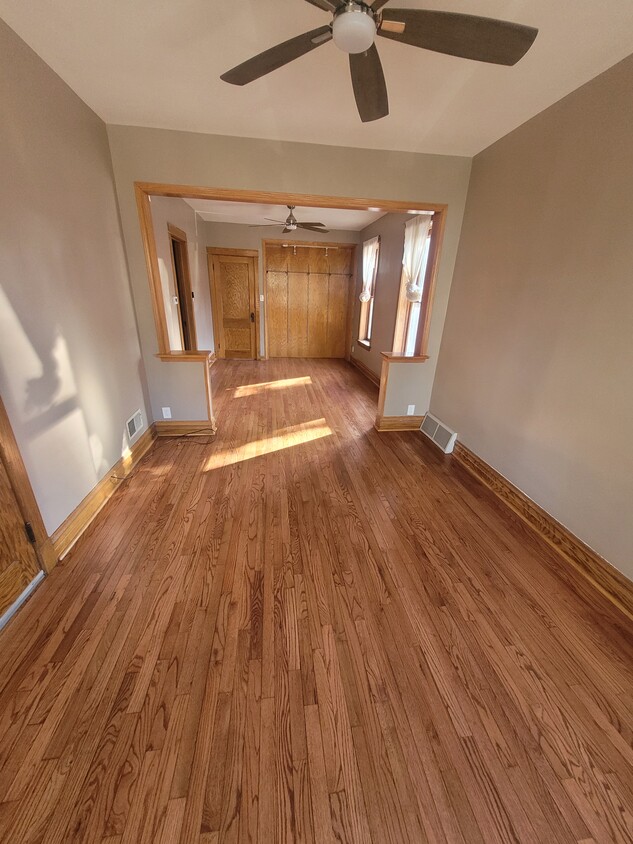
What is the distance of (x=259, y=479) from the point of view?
2.55m

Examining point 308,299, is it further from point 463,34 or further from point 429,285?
point 463,34

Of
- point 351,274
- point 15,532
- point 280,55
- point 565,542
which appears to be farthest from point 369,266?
point 15,532

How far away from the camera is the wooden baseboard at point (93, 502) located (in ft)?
5.92

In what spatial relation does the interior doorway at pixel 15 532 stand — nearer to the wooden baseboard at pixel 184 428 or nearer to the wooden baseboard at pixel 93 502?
the wooden baseboard at pixel 93 502

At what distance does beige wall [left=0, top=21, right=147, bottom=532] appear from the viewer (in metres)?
1.50

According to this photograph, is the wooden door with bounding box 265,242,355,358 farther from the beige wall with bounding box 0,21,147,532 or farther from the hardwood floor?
the hardwood floor

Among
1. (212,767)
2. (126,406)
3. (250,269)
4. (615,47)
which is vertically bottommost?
(212,767)

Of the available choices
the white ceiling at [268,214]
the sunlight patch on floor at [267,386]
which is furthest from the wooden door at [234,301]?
the sunlight patch on floor at [267,386]

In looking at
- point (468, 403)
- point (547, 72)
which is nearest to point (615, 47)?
point (547, 72)

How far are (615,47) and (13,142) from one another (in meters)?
2.91

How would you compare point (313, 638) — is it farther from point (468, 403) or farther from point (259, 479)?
point (468, 403)

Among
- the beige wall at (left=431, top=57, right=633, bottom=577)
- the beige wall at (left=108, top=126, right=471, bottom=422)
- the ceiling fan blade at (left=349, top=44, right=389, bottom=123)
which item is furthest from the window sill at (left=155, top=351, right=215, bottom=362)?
the beige wall at (left=431, top=57, right=633, bottom=577)

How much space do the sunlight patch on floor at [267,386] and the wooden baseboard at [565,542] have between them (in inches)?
121

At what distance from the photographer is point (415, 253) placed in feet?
12.4
